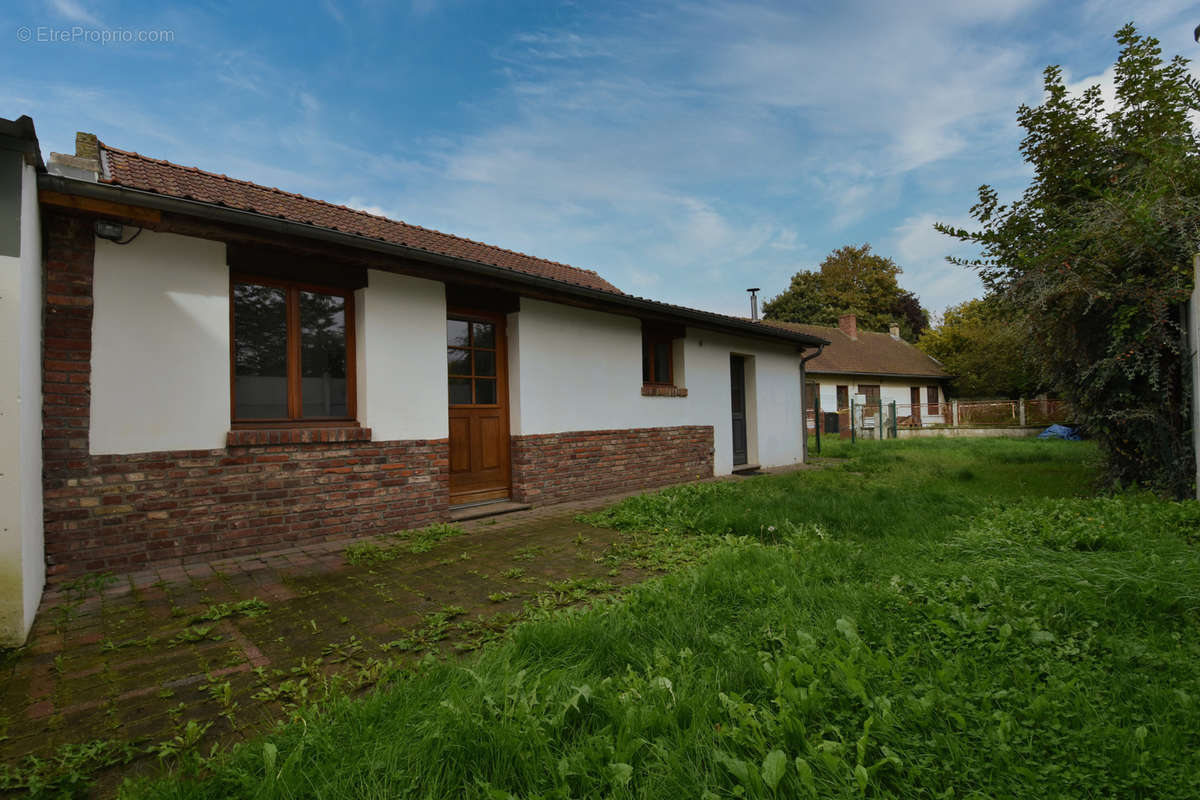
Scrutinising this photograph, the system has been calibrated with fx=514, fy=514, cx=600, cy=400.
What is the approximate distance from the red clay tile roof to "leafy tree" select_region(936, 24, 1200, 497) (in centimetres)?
597

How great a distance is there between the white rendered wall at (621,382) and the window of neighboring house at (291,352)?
2021 millimetres

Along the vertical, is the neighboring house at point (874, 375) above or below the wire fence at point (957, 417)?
above

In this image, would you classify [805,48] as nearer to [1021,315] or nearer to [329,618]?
[1021,315]

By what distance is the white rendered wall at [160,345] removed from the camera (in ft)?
12.5

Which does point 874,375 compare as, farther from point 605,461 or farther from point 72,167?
point 72,167

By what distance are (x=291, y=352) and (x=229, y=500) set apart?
4.57ft

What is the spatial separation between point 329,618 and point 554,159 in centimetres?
1053

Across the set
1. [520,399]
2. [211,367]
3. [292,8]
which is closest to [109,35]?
[292,8]

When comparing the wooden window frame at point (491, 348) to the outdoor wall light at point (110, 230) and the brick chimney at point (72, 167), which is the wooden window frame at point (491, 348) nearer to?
the outdoor wall light at point (110, 230)

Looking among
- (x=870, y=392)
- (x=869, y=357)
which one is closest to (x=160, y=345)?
(x=870, y=392)

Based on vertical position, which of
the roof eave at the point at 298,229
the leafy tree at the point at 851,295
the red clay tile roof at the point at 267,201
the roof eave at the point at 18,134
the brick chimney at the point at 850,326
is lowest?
the roof eave at the point at 18,134

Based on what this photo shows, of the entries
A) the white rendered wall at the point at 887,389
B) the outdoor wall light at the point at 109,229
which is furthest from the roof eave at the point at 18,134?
the white rendered wall at the point at 887,389

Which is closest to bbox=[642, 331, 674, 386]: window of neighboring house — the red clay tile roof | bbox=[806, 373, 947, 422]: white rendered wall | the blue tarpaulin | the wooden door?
the wooden door

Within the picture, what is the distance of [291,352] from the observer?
4773mm
